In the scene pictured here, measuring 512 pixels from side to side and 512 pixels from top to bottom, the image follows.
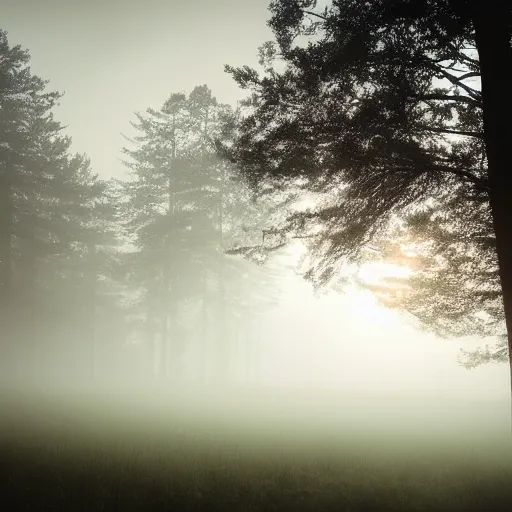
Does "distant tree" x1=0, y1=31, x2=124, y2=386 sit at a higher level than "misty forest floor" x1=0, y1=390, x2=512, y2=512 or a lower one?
higher

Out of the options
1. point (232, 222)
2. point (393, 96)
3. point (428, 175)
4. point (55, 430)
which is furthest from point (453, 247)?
point (232, 222)

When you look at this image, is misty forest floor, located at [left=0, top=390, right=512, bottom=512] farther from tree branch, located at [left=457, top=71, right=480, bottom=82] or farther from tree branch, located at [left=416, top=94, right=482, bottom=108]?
tree branch, located at [left=457, top=71, right=480, bottom=82]

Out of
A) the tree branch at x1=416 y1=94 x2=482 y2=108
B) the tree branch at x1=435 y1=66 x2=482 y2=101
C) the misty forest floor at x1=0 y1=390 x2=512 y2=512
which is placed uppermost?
the tree branch at x1=435 y1=66 x2=482 y2=101

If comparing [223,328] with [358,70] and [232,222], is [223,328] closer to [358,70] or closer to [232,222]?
[232,222]

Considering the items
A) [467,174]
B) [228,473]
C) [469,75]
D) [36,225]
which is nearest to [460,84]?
[469,75]

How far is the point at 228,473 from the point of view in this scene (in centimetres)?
696

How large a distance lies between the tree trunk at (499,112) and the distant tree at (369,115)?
0.12 ft

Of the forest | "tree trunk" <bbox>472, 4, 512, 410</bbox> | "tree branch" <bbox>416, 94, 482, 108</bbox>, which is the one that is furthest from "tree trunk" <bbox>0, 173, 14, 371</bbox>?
"tree trunk" <bbox>472, 4, 512, 410</bbox>

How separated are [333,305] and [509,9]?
112 m


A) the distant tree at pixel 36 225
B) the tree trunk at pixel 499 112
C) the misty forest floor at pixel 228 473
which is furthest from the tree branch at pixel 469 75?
the distant tree at pixel 36 225

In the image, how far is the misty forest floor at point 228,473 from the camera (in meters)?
5.75

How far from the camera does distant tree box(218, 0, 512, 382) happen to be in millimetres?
6570

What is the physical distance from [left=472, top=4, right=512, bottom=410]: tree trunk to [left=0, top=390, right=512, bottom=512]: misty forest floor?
3315 mm

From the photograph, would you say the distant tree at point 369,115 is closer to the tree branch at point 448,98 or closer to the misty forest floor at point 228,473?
the tree branch at point 448,98
